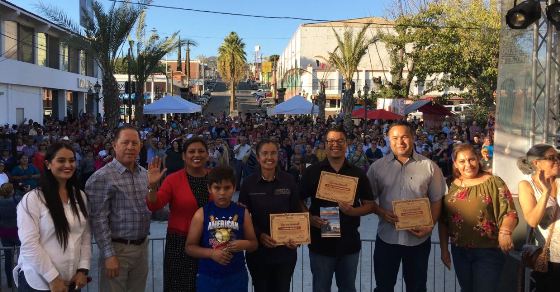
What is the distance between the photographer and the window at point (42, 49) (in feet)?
99.5

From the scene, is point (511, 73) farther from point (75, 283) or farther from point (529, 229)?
point (75, 283)

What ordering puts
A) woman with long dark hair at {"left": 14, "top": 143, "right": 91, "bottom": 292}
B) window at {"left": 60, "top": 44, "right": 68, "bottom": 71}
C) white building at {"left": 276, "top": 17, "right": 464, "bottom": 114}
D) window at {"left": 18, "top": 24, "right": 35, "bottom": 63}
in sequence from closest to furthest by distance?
1. woman with long dark hair at {"left": 14, "top": 143, "right": 91, "bottom": 292}
2. window at {"left": 18, "top": 24, "right": 35, "bottom": 63}
3. window at {"left": 60, "top": 44, "right": 68, "bottom": 71}
4. white building at {"left": 276, "top": 17, "right": 464, "bottom": 114}

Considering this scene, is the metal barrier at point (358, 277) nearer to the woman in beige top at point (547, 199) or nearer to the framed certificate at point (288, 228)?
the woman in beige top at point (547, 199)

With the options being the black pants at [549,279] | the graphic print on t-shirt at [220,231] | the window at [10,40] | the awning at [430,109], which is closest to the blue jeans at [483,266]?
the black pants at [549,279]

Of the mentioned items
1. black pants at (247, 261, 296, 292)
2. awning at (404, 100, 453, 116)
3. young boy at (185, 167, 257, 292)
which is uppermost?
awning at (404, 100, 453, 116)

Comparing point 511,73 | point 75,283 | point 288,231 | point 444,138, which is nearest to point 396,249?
point 288,231

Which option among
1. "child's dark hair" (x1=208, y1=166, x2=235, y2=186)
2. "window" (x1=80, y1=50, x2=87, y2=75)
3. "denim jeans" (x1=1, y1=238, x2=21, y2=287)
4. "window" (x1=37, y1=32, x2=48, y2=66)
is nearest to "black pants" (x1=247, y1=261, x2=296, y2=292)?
"child's dark hair" (x1=208, y1=166, x2=235, y2=186)

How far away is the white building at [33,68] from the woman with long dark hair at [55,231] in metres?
19.6

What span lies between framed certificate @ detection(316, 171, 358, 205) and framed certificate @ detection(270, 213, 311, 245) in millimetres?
281

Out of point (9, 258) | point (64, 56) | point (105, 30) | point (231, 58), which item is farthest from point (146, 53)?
point (231, 58)

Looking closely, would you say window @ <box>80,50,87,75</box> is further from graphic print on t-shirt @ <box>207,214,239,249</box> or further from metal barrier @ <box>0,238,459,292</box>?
graphic print on t-shirt @ <box>207,214,239,249</box>

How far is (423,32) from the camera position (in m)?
28.3

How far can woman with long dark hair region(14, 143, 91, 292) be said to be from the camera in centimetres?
345

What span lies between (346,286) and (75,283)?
2.19 meters
